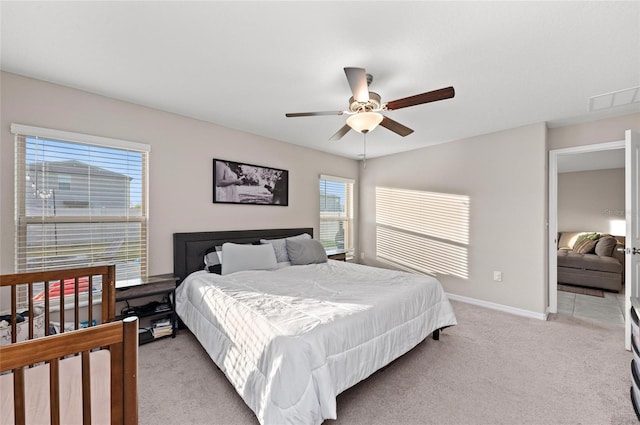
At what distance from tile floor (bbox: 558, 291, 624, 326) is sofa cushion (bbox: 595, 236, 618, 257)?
762 mm

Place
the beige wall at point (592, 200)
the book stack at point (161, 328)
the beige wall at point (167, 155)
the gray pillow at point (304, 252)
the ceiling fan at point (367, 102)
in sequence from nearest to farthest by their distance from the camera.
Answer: the ceiling fan at point (367, 102) < the beige wall at point (167, 155) < the book stack at point (161, 328) < the gray pillow at point (304, 252) < the beige wall at point (592, 200)

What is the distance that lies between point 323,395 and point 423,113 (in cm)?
287

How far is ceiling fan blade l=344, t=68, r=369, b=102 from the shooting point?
1.79m

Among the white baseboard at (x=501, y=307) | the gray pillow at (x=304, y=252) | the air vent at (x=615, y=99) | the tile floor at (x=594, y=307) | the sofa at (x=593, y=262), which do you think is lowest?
the tile floor at (x=594, y=307)

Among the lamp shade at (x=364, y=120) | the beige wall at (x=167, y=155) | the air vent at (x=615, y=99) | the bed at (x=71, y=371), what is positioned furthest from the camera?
the air vent at (x=615, y=99)

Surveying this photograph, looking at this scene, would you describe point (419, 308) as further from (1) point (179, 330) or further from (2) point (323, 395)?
(1) point (179, 330)

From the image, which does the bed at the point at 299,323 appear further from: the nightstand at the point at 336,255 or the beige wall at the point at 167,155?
the nightstand at the point at 336,255

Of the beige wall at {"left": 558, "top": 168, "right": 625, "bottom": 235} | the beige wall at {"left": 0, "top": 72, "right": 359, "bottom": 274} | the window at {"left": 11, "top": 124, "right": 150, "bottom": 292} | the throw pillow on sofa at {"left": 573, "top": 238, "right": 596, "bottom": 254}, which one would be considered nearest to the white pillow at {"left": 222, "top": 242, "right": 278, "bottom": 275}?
the beige wall at {"left": 0, "top": 72, "right": 359, "bottom": 274}

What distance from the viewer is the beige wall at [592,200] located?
5547mm

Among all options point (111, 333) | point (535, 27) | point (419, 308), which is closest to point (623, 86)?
point (535, 27)

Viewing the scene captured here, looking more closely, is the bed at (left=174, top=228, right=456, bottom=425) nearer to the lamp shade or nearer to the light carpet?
the light carpet

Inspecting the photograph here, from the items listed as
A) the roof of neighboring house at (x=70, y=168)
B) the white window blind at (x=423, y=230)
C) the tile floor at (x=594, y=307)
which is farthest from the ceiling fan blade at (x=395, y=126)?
the tile floor at (x=594, y=307)

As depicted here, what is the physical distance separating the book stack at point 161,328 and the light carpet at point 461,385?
0.07m

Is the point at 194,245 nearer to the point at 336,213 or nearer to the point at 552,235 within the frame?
the point at 336,213
